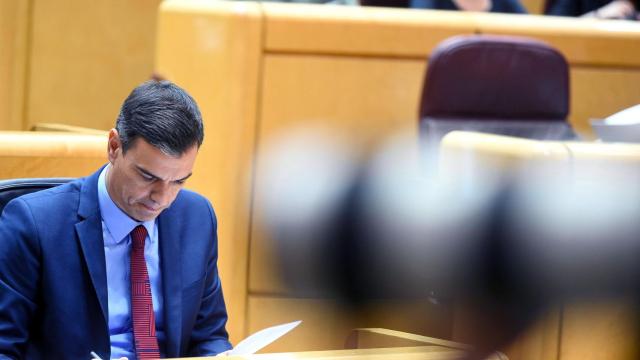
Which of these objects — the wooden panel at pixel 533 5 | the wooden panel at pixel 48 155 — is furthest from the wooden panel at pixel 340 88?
the wooden panel at pixel 533 5

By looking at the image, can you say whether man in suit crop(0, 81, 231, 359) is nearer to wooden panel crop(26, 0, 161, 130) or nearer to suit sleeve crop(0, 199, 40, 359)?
suit sleeve crop(0, 199, 40, 359)

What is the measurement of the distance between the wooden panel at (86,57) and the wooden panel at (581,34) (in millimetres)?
1713

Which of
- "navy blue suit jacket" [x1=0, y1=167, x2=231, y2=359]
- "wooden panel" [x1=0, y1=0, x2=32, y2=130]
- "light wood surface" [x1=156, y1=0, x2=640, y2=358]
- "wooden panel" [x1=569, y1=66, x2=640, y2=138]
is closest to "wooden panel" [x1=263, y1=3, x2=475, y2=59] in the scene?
"light wood surface" [x1=156, y1=0, x2=640, y2=358]

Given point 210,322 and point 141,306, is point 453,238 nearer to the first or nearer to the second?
point 141,306

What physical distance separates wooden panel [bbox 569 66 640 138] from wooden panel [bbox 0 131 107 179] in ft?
4.84

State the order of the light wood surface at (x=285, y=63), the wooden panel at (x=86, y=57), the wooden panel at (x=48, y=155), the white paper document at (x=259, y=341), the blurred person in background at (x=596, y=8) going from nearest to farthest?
the white paper document at (x=259, y=341), the wooden panel at (x=48, y=155), the light wood surface at (x=285, y=63), the blurred person in background at (x=596, y=8), the wooden panel at (x=86, y=57)

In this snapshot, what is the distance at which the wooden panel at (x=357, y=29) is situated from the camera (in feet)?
9.09

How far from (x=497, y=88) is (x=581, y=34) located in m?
0.43

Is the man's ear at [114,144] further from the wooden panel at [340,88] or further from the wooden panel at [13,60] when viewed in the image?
the wooden panel at [13,60]

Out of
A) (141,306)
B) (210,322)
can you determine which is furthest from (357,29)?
(141,306)

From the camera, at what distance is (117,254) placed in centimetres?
153

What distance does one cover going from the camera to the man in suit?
57.2 inches

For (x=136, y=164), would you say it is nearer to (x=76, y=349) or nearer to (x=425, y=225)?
(x=76, y=349)

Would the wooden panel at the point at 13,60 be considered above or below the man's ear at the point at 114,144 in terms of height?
below
